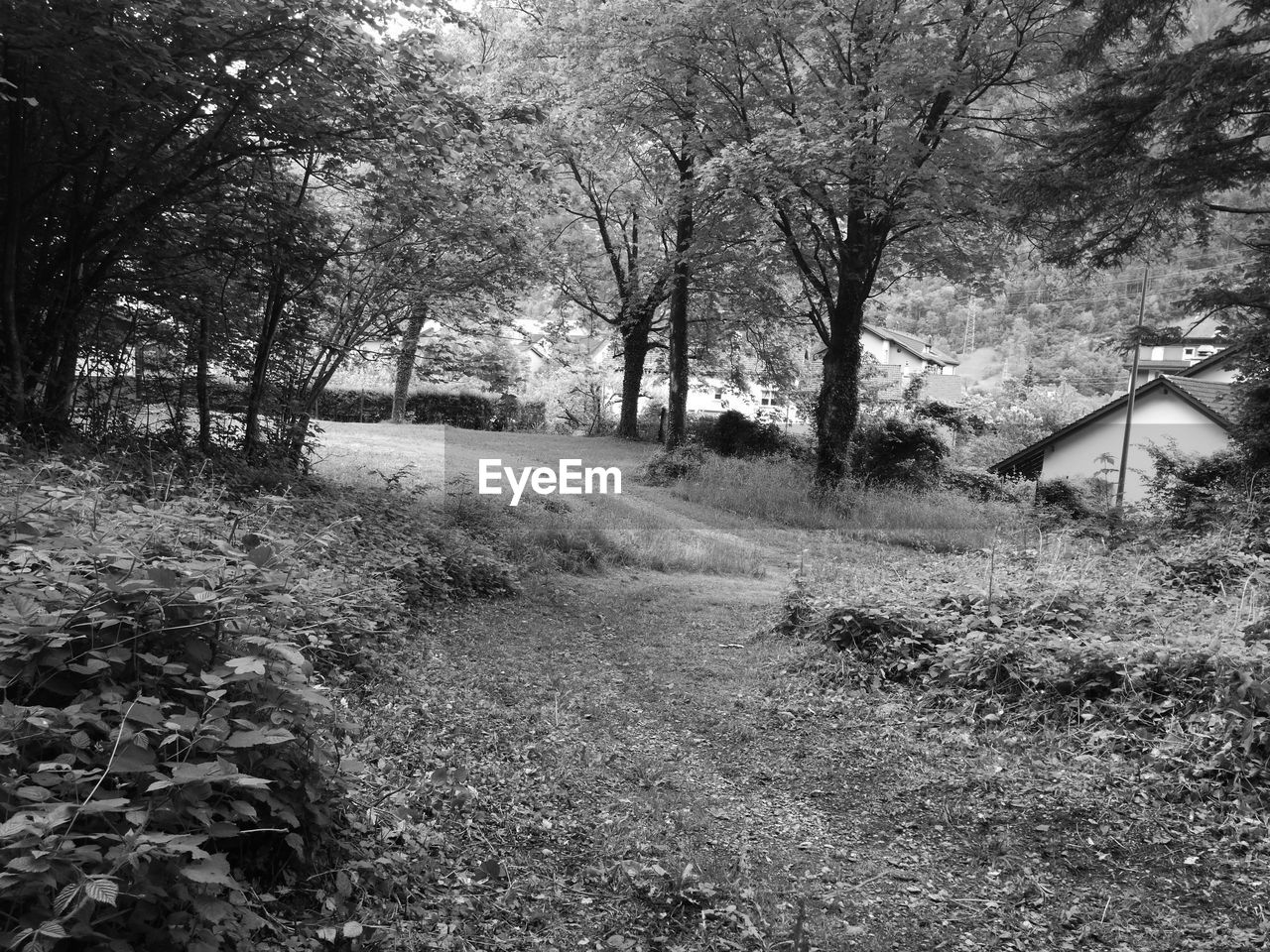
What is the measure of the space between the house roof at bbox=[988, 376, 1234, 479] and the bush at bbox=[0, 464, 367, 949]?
27380 mm

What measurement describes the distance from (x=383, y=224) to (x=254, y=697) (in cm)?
807

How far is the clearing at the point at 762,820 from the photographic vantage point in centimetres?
313

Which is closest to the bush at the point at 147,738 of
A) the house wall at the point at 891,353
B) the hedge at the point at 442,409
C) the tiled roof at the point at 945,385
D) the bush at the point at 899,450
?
the hedge at the point at 442,409

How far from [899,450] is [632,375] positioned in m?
8.32

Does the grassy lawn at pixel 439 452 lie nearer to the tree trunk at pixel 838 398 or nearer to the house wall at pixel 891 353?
the tree trunk at pixel 838 398

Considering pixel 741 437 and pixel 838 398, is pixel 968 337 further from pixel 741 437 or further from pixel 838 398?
pixel 838 398

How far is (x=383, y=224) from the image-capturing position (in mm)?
9531

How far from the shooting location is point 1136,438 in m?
30.0

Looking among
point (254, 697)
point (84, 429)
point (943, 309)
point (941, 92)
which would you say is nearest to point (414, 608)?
point (84, 429)

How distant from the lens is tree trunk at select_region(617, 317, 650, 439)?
25109mm

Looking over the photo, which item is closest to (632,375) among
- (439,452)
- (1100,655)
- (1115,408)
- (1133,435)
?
(439,452)

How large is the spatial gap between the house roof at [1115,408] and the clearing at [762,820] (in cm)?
2392

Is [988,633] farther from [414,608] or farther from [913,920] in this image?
[414,608]

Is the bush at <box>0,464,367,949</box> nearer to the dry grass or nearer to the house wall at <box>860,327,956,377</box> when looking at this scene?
the dry grass
